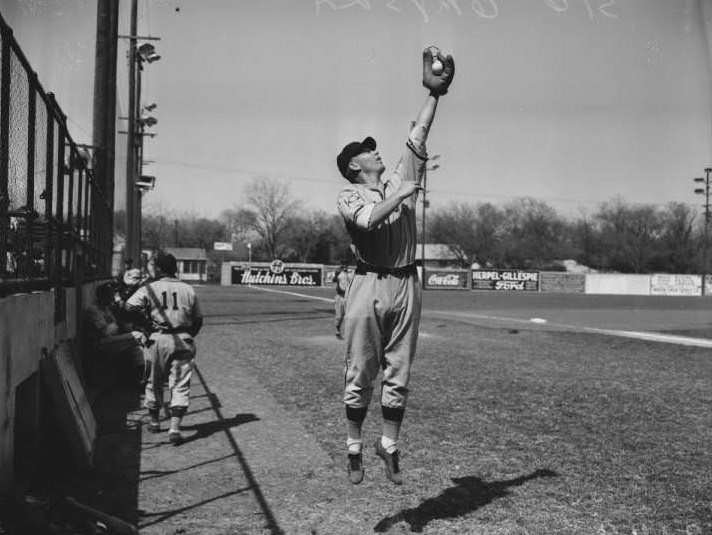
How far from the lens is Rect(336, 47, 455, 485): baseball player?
4.28 meters

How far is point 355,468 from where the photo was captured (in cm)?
436

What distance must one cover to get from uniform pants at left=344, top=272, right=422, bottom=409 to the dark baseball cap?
0.71 meters

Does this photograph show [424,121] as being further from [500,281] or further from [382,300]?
[500,281]

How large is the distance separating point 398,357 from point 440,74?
5.64ft

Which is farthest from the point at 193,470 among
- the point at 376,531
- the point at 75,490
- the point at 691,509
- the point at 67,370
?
the point at 691,509

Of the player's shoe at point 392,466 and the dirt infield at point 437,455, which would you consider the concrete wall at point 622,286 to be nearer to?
the dirt infield at point 437,455

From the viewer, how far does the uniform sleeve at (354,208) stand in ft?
13.5

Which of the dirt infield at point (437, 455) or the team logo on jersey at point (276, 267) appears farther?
the team logo on jersey at point (276, 267)

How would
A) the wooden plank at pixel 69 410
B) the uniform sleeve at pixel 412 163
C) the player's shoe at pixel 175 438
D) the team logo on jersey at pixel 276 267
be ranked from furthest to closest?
1. the team logo on jersey at pixel 276 267
2. the player's shoe at pixel 175 438
3. the wooden plank at pixel 69 410
4. the uniform sleeve at pixel 412 163

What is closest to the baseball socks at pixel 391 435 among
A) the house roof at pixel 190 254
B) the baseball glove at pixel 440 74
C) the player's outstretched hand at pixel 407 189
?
the player's outstretched hand at pixel 407 189

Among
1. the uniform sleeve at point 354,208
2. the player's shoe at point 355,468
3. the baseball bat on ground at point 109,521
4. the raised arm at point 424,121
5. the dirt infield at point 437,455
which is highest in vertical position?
the raised arm at point 424,121

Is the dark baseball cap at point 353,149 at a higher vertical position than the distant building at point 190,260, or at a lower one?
higher

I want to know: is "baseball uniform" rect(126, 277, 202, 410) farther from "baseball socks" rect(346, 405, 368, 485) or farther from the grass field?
"baseball socks" rect(346, 405, 368, 485)

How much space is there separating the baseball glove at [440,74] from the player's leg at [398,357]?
46.1 inches
